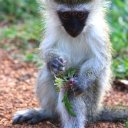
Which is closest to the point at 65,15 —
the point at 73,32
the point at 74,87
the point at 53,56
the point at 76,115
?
the point at 73,32

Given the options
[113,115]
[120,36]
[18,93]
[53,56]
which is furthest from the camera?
[120,36]

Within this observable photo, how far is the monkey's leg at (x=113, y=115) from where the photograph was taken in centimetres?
755

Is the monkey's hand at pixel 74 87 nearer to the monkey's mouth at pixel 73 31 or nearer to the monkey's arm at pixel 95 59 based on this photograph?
the monkey's arm at pixel 95 59

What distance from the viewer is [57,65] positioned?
22.6ft

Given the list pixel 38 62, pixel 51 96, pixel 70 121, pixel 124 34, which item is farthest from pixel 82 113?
pixel 124 34

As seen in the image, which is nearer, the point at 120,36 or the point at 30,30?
the point at 120,36

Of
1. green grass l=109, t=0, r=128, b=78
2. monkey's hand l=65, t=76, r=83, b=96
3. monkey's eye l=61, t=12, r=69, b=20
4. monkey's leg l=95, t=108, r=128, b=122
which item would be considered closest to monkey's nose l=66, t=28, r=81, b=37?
monkey's eye l=61, t=12, r=69, b=20

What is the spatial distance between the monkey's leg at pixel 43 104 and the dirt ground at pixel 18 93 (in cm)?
10

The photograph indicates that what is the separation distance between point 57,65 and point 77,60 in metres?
0.52

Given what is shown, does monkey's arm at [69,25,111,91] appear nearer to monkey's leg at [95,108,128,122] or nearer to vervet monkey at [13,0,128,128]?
vervet monkey at [13,0,128,128]

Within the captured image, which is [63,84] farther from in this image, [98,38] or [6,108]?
[6,108]

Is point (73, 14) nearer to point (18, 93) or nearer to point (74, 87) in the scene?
point (74, 87)

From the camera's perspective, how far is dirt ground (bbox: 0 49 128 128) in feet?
24.6

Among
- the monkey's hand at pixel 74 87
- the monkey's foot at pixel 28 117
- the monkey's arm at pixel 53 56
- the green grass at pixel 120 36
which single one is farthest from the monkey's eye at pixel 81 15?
the green grass at pixel 120 36
